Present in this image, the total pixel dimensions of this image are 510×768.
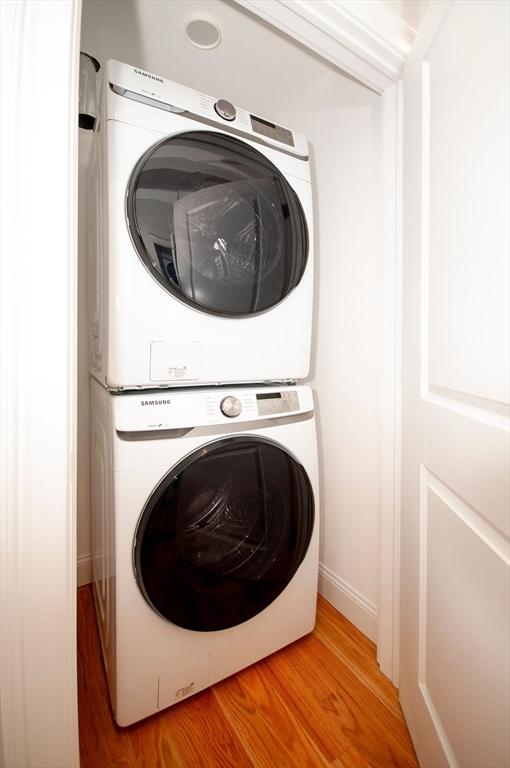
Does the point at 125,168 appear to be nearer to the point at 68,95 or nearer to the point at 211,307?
the point at 68,95

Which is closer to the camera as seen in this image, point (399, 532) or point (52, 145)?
point (52, 145)

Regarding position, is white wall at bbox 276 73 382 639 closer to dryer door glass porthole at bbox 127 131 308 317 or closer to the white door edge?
dryer door glass porthole at bbox 127 131 308 317

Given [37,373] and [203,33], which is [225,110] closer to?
[203,33]

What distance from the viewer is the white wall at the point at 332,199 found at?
1165 millimetres

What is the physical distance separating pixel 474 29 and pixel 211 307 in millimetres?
794

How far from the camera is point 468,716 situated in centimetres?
64

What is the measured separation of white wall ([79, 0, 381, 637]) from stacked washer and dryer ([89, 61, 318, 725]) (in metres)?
0.25

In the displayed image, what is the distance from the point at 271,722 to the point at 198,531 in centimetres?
62

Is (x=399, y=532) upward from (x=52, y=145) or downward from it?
downward

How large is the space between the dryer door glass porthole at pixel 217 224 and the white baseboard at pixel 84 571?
4.55 feet

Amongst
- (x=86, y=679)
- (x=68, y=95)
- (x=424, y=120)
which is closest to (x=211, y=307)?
(x=68, y=95)

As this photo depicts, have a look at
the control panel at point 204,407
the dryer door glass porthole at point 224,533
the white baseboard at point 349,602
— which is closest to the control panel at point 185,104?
the control panel at point 204,407

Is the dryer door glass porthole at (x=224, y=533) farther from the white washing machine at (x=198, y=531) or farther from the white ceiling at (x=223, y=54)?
the white ceiling at (x=223, y=54)

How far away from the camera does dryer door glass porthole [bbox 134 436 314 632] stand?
88cm
